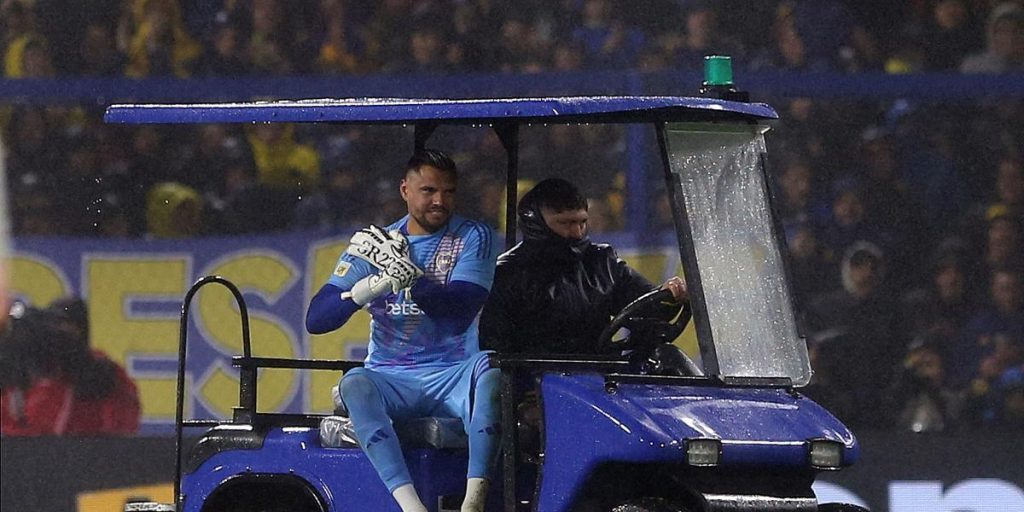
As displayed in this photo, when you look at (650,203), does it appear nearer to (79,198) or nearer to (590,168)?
(590,168)

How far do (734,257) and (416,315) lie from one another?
39.6 inches

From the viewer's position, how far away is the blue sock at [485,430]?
5.80m

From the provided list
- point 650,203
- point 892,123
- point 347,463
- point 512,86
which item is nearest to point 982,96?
point 892,123

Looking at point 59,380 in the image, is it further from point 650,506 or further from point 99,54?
point 650,506

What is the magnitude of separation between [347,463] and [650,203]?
4011mm

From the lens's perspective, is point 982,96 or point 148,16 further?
point 148,16

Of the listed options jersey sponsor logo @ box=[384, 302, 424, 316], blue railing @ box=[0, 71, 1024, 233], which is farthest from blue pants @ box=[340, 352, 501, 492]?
blue railing @ box=[0, 71, 1024, 233]

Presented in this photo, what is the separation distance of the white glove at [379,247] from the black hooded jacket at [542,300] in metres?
0.41

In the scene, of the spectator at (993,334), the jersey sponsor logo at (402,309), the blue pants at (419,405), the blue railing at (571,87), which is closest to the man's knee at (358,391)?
the blue pants at (419,405)

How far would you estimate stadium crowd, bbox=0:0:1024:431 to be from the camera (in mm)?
10008

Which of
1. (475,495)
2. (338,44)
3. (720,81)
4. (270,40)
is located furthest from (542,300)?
(270,40)

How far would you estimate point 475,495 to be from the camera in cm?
579

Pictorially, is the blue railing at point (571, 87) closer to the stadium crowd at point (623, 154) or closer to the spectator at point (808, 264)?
the stadium crowd at point (623, 154)

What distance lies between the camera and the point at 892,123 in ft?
33.2
